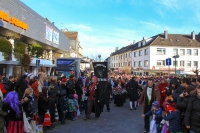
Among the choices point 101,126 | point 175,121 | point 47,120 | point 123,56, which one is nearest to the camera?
point 175,121

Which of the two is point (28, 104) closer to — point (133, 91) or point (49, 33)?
point (133, 91)

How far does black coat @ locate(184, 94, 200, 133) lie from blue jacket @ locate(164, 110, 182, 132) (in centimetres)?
52

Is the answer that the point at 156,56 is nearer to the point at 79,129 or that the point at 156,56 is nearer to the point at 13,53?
the point at 13,53

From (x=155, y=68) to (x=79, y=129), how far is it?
4353cm

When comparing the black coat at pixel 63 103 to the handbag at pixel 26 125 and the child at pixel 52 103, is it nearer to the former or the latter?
the child at pixel 52 103

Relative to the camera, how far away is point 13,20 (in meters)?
17.3

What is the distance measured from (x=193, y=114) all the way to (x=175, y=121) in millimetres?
679

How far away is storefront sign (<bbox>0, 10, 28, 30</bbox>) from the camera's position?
15.8m

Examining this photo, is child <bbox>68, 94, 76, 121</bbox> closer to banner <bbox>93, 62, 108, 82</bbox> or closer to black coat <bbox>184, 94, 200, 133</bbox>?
banner <bbox>93, 62, 108, 82</bbox>

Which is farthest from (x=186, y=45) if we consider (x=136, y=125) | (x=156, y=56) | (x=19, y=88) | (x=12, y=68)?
(x=19, y=88)

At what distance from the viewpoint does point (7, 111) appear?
5.35m

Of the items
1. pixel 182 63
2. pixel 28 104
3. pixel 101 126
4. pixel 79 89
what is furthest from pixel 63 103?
pixel 182 63

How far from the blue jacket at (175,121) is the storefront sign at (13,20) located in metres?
14.7

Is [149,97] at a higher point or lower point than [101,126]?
higher
